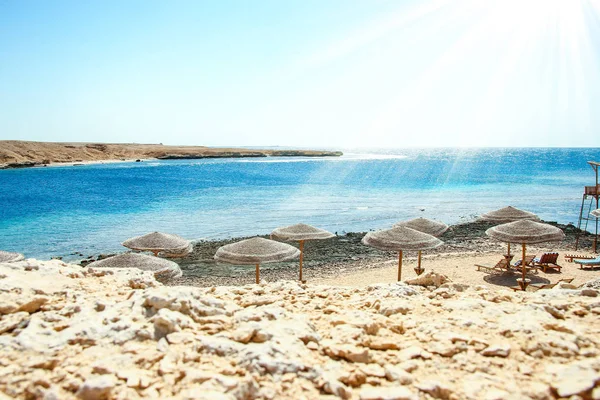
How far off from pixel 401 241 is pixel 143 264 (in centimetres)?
767

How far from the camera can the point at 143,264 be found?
33.9 feet

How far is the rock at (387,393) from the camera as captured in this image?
3273 millimetres

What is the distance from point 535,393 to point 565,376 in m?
0.39

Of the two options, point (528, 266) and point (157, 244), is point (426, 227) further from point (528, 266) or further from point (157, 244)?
point (157, 244)

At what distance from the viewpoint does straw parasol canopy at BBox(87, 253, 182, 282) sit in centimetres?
1009

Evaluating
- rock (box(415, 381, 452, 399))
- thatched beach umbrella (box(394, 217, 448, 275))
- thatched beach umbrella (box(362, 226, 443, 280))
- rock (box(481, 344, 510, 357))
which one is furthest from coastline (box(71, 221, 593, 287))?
rock (box(415, 381, 452, 399))

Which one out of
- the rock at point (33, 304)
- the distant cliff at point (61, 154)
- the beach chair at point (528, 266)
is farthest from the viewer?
the distant cliff at point (61, 154)

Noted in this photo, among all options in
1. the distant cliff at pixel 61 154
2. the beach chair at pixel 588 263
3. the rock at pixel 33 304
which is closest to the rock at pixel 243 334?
the rock at pixel 33 304

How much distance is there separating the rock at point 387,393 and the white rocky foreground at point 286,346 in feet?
0.05

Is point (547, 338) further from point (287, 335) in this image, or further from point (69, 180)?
point (69, 180)

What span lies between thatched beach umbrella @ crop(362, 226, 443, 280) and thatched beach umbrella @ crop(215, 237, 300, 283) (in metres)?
3.02

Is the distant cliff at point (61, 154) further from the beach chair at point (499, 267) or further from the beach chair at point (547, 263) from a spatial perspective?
the beach chair at point (547, 263)

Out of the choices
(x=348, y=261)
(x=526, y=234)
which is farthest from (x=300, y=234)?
(x=526, y=234)

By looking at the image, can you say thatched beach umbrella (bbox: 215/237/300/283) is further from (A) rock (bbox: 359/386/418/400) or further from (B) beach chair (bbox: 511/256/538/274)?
(B) beach chair (bbox: 511/256/538/274)
